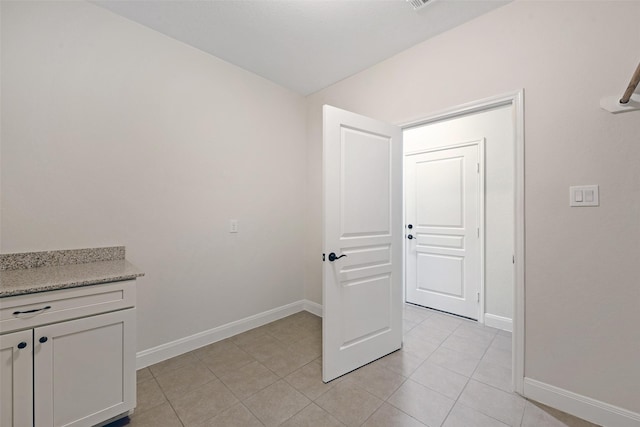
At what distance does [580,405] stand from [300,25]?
3.15 m

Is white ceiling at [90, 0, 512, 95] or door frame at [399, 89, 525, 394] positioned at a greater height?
white ceiling at [90, 0, 512, 95]

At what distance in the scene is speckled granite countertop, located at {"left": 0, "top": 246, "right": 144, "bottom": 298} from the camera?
1277mm

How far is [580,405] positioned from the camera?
61.6 inches

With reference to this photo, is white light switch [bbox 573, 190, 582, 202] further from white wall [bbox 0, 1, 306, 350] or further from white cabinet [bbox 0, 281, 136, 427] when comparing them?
white cabinet [bbox 0, 281, 136, 427]

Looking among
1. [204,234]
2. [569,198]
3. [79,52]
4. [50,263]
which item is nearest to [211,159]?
[204,234]

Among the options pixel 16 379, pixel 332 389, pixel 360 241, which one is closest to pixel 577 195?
pixel 360 241

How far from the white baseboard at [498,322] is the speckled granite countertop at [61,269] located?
325 centimetres

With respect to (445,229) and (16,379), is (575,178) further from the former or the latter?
(16,379)

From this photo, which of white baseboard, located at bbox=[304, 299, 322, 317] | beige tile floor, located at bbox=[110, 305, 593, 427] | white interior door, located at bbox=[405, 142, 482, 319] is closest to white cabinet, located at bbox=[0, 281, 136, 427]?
beige tile floor, located at bbox=[110, 305, 593, 427]

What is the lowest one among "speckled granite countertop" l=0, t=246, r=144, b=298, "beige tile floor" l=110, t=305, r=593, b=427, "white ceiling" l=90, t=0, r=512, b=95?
"beige tile floor" l=110, t=305, r=593, b=427

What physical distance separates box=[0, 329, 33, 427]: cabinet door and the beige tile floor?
48cm

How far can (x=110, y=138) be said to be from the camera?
76.2 inches

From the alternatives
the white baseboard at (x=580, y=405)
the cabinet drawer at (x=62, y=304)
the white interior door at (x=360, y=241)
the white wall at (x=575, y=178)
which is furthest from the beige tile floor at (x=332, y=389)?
the cabinet drawer at (x=62, y=304)

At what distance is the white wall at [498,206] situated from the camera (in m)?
2.77
